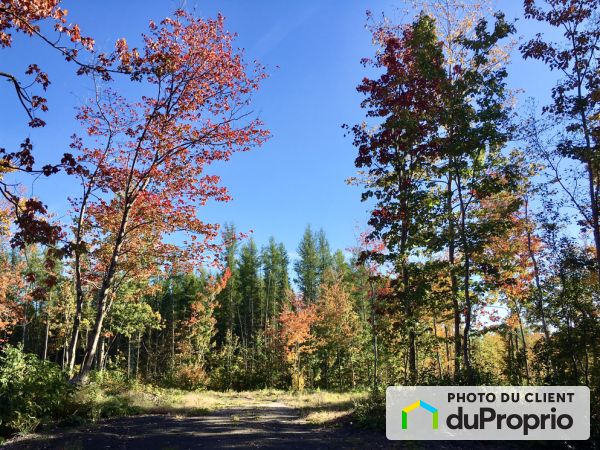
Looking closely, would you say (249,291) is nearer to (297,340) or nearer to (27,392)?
(297,340)

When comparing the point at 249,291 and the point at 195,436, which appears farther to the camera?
the point at 249,291

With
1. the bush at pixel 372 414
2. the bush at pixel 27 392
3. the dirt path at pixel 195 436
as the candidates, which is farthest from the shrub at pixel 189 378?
the bush at pixel 372 414

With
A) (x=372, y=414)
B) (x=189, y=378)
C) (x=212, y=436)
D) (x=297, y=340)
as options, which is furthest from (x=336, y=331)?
(x=212, y=436)

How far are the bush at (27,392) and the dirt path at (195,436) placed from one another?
627 millimetres

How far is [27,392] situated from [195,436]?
3.37 m

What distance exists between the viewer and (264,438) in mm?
7527

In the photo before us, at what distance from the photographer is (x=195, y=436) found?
7.73m

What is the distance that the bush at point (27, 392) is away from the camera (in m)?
7.33

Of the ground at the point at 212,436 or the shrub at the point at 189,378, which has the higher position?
the ground at the point at 212,436

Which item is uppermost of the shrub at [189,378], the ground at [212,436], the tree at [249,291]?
the tree at [249,291]

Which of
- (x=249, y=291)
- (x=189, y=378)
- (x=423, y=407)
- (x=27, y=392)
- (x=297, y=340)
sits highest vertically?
(x=249, y=291)

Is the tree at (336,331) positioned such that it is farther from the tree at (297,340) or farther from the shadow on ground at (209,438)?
the shadow on ground at (209,438)

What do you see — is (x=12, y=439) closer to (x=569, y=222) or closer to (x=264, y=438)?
(x=264, y=438)

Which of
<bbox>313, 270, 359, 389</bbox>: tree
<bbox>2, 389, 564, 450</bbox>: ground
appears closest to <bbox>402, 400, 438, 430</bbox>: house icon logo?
<bbox>2, 389, 564, 450</bbox>: ground
